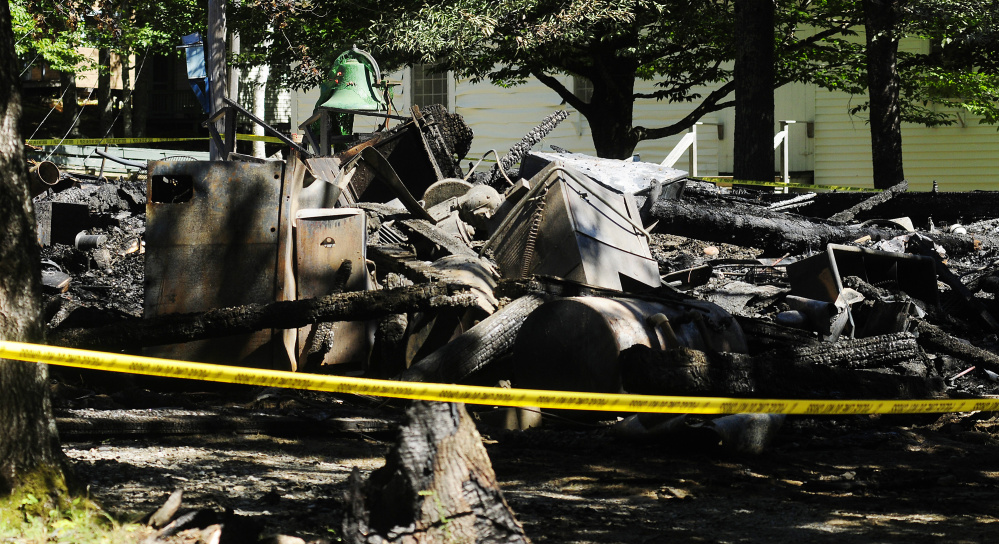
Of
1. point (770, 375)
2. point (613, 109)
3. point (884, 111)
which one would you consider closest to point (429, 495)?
point (770, 375)

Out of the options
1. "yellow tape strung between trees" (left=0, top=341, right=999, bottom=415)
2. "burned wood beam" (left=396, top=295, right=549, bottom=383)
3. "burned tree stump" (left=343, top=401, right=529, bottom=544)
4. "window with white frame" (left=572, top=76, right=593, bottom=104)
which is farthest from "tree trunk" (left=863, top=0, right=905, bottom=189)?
"burned tree stump" (left=343, top=401, right=529, bottom=544)

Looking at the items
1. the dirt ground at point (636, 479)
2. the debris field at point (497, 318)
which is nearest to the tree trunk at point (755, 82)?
the debris field at point (497, 318)

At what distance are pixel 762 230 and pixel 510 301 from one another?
5298 millimetres

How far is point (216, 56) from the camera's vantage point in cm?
1298

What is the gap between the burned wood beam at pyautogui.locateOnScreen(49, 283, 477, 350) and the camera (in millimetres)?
5770

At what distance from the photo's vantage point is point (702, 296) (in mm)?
8477

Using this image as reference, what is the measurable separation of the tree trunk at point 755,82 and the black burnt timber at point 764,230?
4225 mm

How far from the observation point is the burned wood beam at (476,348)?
563 centimetres

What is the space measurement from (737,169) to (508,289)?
9832 millimetres

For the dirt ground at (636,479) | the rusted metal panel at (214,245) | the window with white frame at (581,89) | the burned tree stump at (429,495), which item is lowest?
the dirt ground at (636,479)

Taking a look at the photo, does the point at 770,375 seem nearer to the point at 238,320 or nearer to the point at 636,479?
the point at 636,479

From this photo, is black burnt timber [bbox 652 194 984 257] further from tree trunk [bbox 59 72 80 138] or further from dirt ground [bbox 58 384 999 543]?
tree trunk [bbox 59 72 80 138]

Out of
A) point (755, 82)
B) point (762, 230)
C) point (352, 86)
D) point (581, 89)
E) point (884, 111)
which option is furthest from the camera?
point (581, 89)

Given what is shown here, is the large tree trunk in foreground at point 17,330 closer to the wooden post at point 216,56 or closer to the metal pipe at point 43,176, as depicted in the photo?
the wooden post at point 216,56
